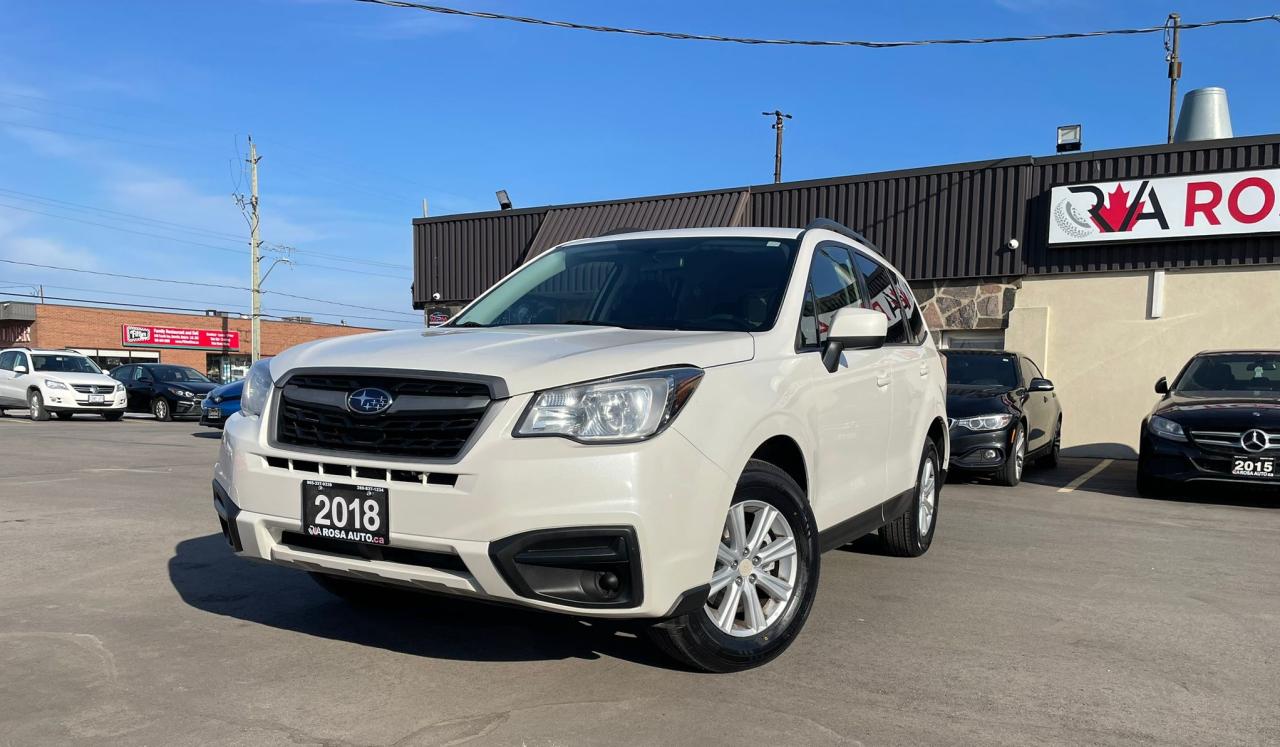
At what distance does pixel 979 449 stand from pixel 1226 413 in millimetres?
2198

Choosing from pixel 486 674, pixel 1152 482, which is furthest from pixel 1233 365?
pixel 486 674

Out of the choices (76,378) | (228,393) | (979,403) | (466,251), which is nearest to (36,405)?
(76,378)

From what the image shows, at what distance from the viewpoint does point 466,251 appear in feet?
72.5

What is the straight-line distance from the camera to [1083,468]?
1288 cm

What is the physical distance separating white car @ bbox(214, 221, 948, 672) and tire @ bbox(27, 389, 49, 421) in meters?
21.0

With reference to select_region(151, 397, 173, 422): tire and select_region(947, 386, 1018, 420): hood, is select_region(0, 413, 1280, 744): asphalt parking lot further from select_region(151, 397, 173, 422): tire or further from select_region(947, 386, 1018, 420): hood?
select_region(151, 397, 173, 422): tire

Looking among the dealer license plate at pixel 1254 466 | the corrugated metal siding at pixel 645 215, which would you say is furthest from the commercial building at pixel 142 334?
the dealer license plate at pixel 1254 466

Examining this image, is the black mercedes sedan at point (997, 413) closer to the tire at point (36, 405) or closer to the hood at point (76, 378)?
the hood at point (76, 378)

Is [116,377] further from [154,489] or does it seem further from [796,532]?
[796,532]

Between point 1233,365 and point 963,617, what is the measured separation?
7.52 metres

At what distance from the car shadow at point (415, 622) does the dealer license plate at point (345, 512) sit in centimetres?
57

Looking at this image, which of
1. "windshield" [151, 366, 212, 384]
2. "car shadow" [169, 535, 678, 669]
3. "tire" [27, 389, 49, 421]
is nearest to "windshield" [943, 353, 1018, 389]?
"car shadow" [169, 535, 678, 669]

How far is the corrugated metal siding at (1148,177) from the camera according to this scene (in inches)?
537

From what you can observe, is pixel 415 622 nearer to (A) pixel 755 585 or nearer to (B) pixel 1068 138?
(A) pixel 755 585
